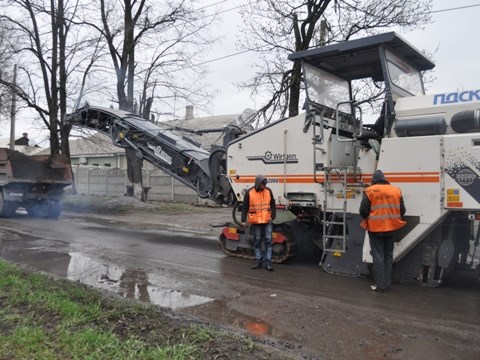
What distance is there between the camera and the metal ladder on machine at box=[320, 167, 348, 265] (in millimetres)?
7176

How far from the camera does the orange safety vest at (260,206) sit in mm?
7895

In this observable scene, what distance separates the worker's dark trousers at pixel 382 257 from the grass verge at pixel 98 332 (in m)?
2.75

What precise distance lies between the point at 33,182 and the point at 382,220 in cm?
1288

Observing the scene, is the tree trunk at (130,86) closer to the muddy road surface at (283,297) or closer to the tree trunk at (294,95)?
the tree trunk at (294,95)

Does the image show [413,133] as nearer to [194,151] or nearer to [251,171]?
[251,171]

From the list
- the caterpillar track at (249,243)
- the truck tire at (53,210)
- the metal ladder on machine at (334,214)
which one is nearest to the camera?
the metal ladder on machine at (334,214)

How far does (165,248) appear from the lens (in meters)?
10.0

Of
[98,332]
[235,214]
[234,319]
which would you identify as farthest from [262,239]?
[98,332]

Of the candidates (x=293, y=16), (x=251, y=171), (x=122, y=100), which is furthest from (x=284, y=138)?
(x=122, y=100)

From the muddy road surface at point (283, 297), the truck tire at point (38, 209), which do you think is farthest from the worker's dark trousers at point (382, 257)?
the truck tire at point (38, 209)

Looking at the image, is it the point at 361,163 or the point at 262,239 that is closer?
the point at 361,163

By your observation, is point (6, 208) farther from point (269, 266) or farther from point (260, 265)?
point (269, 266)

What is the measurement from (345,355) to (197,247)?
639 cm

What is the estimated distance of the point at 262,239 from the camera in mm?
8172
